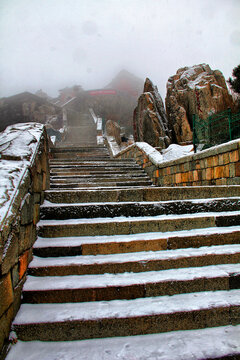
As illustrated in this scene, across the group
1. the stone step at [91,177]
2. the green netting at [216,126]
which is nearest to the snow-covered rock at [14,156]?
the stone step at [91,177]

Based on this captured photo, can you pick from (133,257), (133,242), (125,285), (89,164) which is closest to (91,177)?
(89,164)

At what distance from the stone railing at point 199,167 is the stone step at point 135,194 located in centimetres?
88

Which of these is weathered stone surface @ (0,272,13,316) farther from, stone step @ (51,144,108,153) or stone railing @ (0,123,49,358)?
stone step @ (51,144,108,153)

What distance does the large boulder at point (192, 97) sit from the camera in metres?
15.3

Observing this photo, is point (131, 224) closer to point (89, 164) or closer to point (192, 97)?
point (89, 164)

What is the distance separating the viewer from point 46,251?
207cm

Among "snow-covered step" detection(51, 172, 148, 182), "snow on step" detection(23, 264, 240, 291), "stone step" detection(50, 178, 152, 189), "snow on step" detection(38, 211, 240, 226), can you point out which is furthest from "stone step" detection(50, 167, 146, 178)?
"snow on step" detection(23, 264, 240, 291)

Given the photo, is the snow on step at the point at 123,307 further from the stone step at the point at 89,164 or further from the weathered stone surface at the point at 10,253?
the stone step at the point at 89,164

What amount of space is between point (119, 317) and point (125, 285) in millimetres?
246

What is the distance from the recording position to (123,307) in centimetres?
165

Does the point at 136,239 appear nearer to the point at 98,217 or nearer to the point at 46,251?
the point at 98,217

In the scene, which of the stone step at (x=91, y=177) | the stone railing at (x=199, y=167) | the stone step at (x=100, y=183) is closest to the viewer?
the stone railing at (x=199, y=167)

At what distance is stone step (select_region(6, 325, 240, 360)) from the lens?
1336 millimetres

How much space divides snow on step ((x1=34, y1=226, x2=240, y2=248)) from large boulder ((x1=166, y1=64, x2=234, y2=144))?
14.4m
